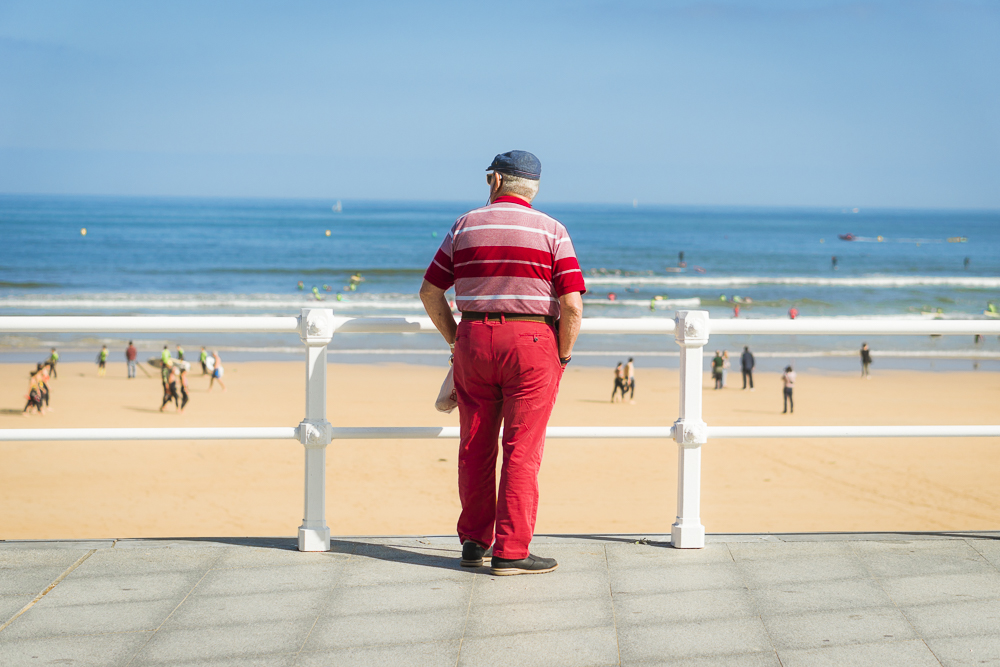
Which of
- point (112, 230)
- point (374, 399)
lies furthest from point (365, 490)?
point (112, 230)

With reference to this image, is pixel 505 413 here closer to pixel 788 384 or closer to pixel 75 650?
pixel 75 650

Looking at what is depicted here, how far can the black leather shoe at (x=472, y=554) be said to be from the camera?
353cm

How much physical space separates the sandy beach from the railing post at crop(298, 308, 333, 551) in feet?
16.2

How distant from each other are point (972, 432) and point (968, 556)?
49 cm

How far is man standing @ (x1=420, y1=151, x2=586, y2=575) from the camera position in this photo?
329 centimetres

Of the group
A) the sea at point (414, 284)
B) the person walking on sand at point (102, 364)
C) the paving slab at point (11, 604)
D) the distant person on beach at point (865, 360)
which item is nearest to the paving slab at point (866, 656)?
the paving slab at point (11, 604)

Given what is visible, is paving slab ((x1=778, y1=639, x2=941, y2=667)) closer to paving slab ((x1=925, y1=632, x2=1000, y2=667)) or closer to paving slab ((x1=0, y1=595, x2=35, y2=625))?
paving slab ((x1=925, y1=632, x2=1000, y2=667))

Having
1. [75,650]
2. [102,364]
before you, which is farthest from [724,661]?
[102,364]

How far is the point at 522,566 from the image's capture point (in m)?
3.42

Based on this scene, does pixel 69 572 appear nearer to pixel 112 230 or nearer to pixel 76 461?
pixel 76 461

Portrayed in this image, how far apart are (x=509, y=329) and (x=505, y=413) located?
1.07 feet

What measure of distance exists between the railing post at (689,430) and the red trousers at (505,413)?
1.79 ft

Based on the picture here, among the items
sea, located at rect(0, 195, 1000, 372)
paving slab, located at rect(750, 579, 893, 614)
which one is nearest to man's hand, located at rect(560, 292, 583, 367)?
paving slab, located at rect(750, 579, 893, 614)

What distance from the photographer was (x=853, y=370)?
844 inches
